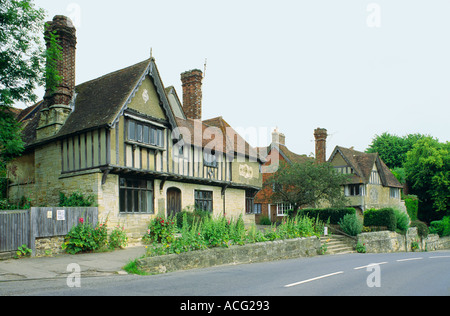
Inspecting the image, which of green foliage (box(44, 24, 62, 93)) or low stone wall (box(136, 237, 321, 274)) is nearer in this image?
low stone wall (box(136, 237, 321, 274))

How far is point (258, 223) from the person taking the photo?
123 feet

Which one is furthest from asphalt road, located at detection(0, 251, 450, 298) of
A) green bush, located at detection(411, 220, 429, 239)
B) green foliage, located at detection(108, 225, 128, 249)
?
green bush, located at detection(411, 220, 429, 239)

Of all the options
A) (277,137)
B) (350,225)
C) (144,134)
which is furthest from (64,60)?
(277,137)

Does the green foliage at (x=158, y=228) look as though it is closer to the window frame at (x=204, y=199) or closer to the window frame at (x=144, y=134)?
the window frame at (x=144, y=134)

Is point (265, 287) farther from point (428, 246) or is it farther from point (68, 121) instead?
point (428, 246)

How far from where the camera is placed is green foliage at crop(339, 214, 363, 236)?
23.8m

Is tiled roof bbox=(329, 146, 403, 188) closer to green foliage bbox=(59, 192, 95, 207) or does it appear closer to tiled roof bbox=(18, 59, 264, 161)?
tiled roof bbox=(18, 59, 264, 161)

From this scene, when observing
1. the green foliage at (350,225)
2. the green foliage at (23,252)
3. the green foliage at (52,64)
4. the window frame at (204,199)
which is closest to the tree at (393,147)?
the green foliage at (350,225)

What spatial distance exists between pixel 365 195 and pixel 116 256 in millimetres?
33014

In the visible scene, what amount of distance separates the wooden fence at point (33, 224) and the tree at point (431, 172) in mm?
41628

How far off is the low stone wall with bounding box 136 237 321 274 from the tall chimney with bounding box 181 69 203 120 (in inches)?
441

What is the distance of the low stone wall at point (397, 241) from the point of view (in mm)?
24111

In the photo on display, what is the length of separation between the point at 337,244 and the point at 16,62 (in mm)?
18153

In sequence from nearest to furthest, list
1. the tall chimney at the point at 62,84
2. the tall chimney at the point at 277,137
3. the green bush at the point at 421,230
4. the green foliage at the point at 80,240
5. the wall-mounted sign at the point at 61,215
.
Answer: the wall-mounted sign at the point at 61,215 < the green foliage at the point at 80,240 < the tall chimney at the point at 62,84 < the green bush at the point at 421,230 < the tall chimney at the point at 277,137
